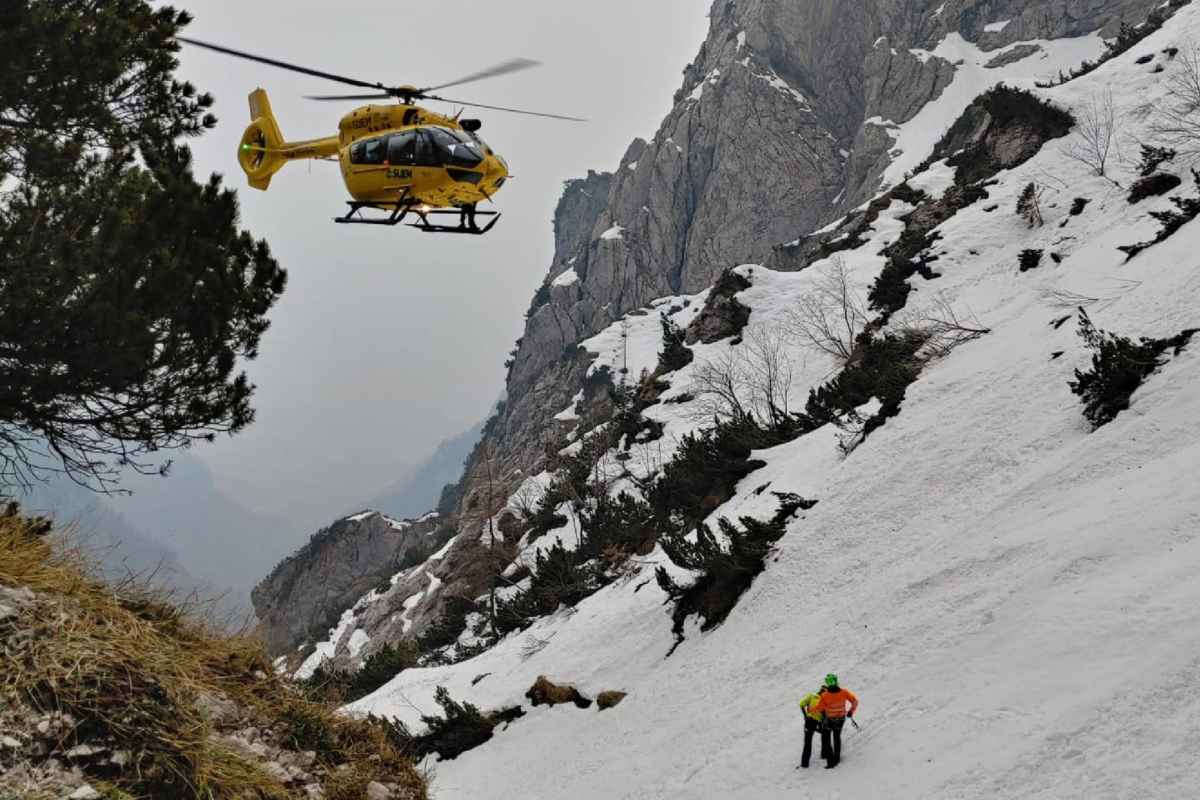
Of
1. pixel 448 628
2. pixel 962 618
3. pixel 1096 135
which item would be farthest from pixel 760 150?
pixel 962 618

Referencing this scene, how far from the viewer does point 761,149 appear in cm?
7612

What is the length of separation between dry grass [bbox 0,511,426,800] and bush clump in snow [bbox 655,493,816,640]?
844 cm

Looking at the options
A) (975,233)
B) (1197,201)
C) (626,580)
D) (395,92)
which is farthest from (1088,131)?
(395,92)

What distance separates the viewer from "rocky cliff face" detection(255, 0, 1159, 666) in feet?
227

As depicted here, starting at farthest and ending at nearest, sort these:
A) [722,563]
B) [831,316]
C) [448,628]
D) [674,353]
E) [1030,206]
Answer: [674,353] → [831,316] → [448,628] → [1030,206] → [722,563]

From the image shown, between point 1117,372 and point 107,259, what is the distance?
12.9 metres

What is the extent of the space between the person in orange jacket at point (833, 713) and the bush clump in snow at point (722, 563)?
195 inches

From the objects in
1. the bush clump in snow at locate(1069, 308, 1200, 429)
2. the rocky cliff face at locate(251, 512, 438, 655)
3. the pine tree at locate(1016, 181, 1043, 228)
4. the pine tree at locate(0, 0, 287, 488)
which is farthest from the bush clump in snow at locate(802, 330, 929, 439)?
the rocky cliff face at locate(251, 512, 438, 655)

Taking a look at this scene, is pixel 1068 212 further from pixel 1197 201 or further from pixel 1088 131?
pixel 1197 201

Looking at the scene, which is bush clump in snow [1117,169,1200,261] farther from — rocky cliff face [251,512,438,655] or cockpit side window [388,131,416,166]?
rocky cliff face [251,512,438,655]

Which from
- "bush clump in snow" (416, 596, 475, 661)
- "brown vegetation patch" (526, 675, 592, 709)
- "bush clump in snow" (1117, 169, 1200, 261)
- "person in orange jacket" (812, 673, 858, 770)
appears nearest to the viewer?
"person in orange jacket" (812, 673, 858, 770)

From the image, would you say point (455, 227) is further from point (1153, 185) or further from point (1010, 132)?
point (1010, 132)

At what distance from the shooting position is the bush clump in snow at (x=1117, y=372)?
944 cm

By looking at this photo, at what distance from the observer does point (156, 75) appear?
789 centimetres
